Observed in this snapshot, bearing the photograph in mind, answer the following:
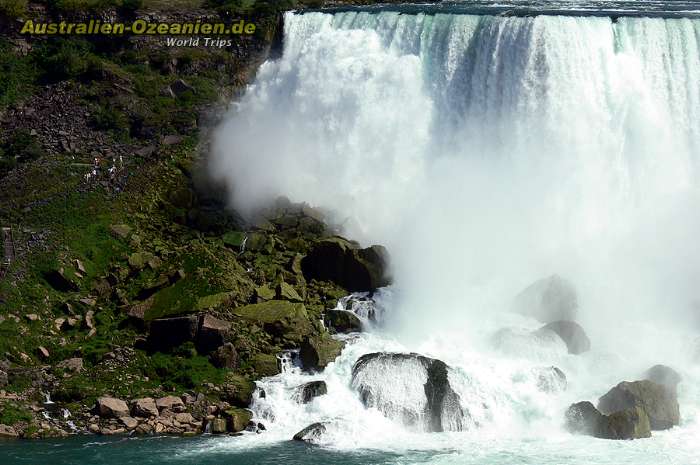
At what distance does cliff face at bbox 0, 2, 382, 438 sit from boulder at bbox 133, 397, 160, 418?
0.05m

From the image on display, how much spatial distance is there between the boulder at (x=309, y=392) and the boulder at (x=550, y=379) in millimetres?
8640

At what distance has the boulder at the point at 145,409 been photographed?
118ft

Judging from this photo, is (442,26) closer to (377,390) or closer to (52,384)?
(377,390)

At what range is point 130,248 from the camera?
1764 inches

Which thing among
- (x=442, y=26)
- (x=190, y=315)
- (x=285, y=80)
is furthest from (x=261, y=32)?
(x=190, y=315)

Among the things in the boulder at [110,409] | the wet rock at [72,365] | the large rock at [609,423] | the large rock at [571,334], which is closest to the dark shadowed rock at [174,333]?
the wet rock at [72,365]

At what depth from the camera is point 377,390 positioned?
122ft

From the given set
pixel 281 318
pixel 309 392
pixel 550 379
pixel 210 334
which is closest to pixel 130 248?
pixel 210 334

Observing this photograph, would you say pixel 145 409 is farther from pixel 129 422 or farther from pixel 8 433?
pixel 8 433

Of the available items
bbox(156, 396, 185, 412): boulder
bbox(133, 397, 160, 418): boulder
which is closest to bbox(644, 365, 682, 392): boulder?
bbox(156, 396, 185, 412): boulder

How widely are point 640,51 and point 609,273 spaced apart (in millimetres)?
11562

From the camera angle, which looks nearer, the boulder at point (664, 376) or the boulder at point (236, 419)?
the boulder at point (236, 419)

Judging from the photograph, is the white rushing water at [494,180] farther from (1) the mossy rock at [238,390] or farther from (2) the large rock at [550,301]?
(2) the large rock at [550,301]

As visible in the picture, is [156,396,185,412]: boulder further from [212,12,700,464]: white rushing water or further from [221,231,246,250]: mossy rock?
[221,231,246,250]: mossy rock
